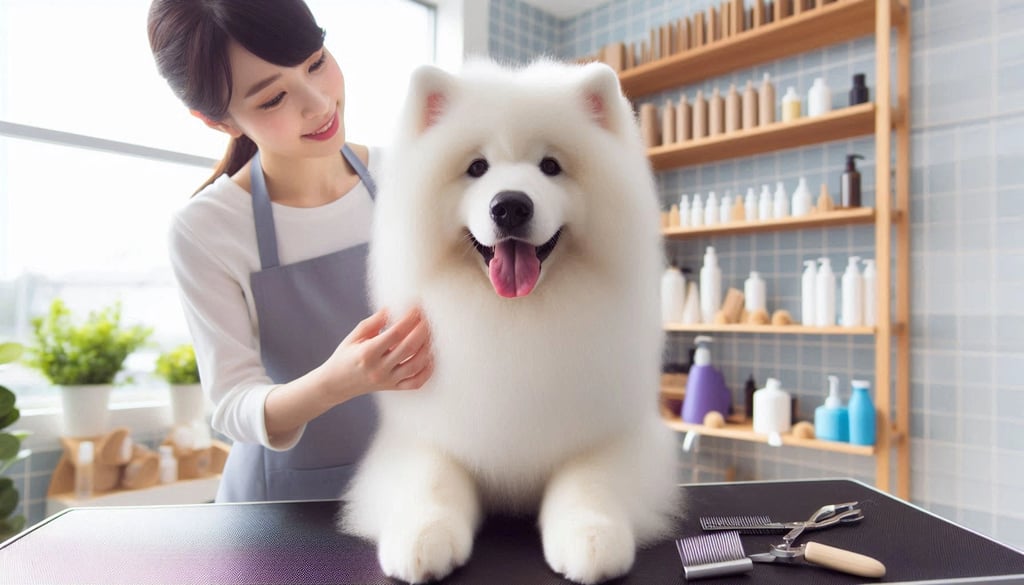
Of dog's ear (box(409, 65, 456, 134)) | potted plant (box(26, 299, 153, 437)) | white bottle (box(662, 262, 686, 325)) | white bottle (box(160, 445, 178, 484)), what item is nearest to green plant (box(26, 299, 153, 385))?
potted plant (box(26, 299, 153, 437))

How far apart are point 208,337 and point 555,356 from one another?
0.68 m

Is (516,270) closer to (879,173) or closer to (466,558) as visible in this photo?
(466,558)

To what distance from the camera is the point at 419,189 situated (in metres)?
0.90

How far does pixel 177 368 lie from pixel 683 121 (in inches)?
99.8

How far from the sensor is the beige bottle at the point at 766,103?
2807 mm

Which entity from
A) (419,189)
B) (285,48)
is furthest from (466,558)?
(285,48)

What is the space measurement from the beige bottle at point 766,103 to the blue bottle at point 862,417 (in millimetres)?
1181

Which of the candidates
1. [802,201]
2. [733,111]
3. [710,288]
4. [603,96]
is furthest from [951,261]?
[603,96]

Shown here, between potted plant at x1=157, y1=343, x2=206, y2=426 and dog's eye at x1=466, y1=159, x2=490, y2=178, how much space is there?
2.20 meters

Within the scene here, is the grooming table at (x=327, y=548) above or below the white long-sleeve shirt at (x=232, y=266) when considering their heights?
below

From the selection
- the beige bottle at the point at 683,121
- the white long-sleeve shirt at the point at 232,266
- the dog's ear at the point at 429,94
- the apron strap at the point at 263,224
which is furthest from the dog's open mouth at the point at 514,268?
the beige bottle at the point at 683,121

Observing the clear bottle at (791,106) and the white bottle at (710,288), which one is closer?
the clear bottle at (791,106)

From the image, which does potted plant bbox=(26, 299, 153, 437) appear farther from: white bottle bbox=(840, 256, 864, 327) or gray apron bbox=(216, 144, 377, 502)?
white bottle bbox=(840, 256, 864, 327)

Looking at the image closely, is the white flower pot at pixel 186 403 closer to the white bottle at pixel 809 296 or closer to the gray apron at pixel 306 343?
the gray apron at pixel 306 343
